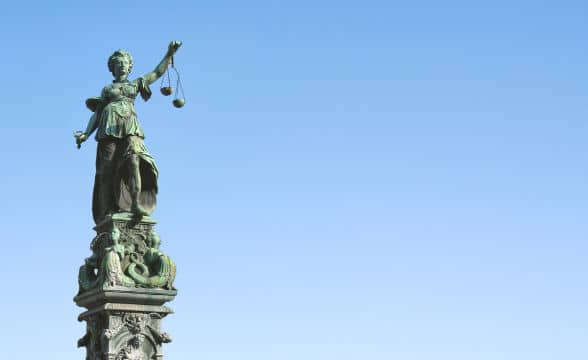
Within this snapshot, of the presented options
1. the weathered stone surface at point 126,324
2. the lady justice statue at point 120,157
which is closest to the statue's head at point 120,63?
the lady justice statue at point 120,157

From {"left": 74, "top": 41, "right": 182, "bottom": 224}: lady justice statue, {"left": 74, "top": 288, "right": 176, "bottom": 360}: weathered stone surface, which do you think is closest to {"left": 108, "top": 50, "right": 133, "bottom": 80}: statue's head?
{"left": 74, "top": 41, "right": 182, "bottom": 224}: lady justice statue

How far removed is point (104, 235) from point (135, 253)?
1.97 feet

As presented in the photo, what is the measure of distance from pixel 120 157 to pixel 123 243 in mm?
1436

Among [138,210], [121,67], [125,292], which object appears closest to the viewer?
[125,292]

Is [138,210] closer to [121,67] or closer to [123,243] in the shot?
[123,243]

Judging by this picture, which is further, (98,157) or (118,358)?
(98,157)

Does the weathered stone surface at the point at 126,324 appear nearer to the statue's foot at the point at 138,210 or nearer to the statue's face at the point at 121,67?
the statue's foot at the point at 138,210

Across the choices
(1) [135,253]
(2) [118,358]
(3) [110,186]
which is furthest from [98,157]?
(2) [118,358]

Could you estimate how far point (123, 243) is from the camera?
1991cm

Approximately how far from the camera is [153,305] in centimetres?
1978

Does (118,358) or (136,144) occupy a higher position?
(136,144)

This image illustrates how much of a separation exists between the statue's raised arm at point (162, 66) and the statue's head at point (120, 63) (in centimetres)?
35

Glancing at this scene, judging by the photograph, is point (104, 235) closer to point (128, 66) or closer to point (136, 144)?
point (136, 144)

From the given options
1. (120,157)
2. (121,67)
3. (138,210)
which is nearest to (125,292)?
(138,210)
